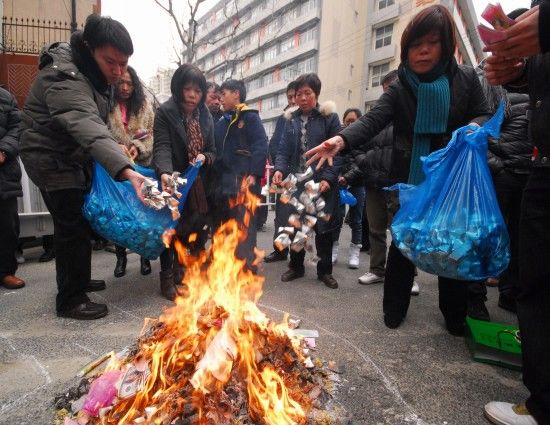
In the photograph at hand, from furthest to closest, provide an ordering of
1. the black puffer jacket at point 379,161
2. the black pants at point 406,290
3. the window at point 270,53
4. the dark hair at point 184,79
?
1. the window at point 270,53
2. the black puffer jacket at point 379,161
3. the dark hair at point 184,79
4. the black pants at point 406,290

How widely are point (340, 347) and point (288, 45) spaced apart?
40.8m

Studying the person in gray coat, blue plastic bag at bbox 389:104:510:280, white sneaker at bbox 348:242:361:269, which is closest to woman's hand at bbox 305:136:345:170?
blue plastic bag at bbox 389:104:510:280

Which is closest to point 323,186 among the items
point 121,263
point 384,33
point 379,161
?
point 379,161

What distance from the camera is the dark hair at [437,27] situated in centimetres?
257

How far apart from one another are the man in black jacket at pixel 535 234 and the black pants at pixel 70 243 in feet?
9.91

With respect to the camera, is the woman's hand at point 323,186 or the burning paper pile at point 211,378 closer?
the burning paper pile at point 211,378

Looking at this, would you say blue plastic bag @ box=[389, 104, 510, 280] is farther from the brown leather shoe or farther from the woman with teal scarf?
the brown leather shoe

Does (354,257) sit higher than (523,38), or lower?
lower

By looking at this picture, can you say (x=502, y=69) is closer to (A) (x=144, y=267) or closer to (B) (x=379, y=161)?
(B) (x=379, y=161)

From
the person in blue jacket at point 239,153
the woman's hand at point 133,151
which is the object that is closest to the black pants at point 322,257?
the person in blue jacket at point 239,153

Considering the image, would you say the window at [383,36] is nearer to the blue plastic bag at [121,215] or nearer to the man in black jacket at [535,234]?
the blue plastic bag at [121,215]

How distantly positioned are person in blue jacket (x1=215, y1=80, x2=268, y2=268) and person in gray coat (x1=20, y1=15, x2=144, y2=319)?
1.56 m

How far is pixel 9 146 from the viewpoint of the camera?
379 centimetres

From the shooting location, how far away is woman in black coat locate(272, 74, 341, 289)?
4.06 metres
